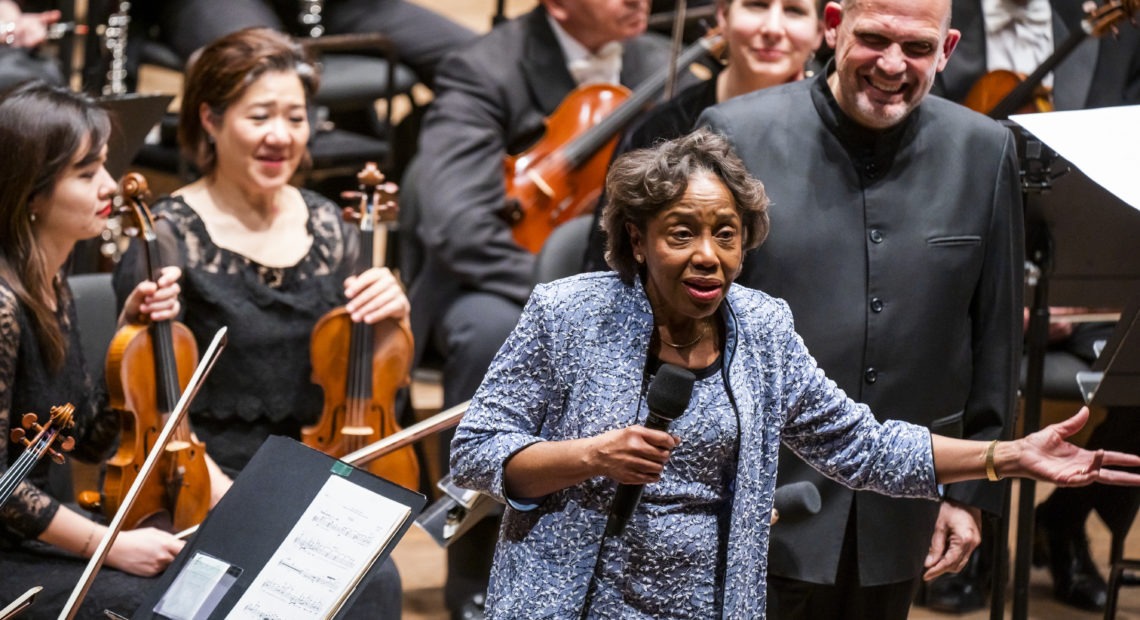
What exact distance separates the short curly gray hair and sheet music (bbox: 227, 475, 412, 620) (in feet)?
1.47

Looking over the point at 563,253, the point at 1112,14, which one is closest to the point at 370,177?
the point at 563,253

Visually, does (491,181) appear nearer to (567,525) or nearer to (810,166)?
(810,166)

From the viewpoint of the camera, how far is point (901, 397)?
7.90 feet

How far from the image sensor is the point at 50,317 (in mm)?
2674

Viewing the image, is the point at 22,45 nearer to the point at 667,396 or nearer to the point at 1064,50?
the point at 1064,50

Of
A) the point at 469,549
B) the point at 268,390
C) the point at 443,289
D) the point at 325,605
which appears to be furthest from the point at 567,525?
the point at 443,289

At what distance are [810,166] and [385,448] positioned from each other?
845 mm

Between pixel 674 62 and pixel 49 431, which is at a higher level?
pixel 674 62

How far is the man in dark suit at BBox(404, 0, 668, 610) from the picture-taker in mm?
3750

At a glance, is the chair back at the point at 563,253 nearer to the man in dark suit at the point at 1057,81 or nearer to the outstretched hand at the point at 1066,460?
the man in dark suit at the point at 1057,81

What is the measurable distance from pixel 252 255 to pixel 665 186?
144 cm

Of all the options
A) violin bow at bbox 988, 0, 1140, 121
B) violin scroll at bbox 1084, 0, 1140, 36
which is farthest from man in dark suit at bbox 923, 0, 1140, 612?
violin scroll at bbox 1084, 0, 1140, 36

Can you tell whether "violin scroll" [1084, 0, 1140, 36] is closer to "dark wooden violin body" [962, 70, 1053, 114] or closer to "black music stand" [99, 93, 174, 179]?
"dark wooden violin body" [962, 70, 1053, 114]

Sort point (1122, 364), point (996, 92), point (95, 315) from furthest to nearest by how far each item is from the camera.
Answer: point (996, 92), point (95, 315), point (1122, 364)
